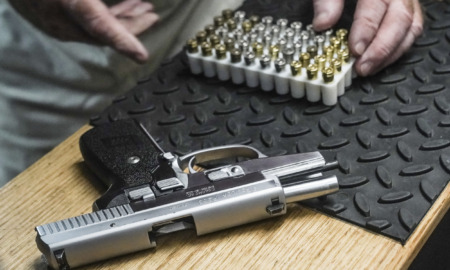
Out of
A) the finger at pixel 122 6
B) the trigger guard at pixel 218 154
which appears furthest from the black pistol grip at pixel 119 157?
the finger at pixel 122 6

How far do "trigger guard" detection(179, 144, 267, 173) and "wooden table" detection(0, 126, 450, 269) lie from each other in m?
0.09

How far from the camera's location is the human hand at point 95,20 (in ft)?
3.29

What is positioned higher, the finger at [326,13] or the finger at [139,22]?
the finger at [326,13]

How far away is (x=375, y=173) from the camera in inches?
29.9

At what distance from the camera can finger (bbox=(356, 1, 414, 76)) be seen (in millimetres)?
917

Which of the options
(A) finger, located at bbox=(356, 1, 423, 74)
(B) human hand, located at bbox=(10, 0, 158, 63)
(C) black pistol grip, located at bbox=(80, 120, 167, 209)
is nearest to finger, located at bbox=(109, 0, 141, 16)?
(B) human hand, located at bbox=(10, 0, 158, 63)

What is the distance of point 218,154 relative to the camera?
2.60 feet

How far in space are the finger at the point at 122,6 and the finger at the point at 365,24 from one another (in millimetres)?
399

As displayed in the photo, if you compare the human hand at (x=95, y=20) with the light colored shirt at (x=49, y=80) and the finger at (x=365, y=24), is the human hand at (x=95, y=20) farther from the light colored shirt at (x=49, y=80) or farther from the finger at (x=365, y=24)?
the finger at (x=365, y=24)

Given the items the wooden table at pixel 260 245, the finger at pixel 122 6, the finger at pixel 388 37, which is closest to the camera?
the wooden table at pixel 260 245

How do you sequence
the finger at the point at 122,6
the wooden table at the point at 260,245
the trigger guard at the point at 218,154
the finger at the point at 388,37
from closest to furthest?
the wooden table at the point at 260,245, the trigger guard at the point at 218,154, the finger at the point at 388,37, the finger at the point at 122,6

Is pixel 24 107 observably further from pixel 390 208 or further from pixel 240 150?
pixel 390 208

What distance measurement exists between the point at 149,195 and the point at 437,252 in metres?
0.34

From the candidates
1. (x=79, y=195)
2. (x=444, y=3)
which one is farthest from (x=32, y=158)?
(x=444, y=3)
